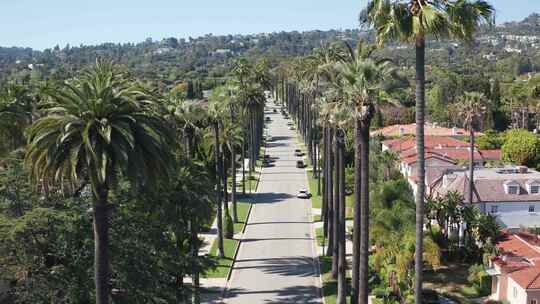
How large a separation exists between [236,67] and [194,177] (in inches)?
2048

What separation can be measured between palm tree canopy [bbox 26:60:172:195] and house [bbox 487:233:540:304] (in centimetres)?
2547

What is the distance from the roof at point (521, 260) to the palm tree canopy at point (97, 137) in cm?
2584

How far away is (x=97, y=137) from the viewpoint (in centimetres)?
1980

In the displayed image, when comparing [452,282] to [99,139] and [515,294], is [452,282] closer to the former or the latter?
[515,294]

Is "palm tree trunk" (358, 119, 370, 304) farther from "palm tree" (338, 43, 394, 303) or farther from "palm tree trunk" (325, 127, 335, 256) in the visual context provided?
"palm tree trunk" (325, 127, 335, 256)

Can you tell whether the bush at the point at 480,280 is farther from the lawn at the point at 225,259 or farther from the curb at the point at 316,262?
the lawn at the point at 225,259

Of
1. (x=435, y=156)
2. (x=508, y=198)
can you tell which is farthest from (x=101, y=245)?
(x=435, y=156)

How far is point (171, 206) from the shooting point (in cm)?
3288

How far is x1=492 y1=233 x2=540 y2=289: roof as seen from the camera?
37.3 m

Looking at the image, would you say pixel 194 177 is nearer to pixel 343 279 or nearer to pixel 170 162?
pixel 343 279

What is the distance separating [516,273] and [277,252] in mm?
19390

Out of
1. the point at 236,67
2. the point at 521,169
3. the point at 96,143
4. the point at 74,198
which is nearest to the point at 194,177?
the point at 74,198

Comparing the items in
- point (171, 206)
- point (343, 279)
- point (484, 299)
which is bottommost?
point (484, 299)

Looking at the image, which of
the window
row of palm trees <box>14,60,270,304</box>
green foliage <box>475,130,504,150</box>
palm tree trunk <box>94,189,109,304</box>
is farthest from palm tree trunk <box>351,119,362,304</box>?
green foliage <box>475,130,504,150</box>
